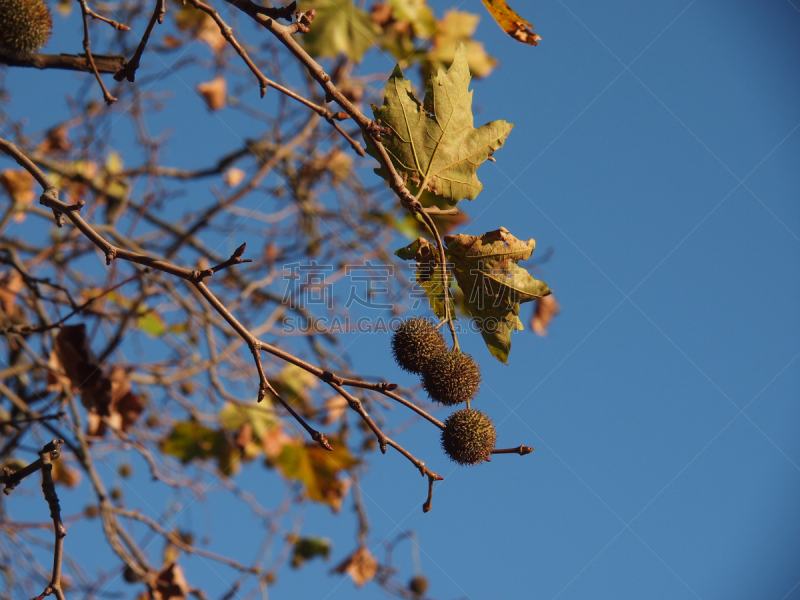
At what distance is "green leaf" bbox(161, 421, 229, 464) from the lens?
17.0 ft

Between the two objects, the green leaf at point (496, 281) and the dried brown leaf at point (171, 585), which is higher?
the green leaf at point (496, 281)

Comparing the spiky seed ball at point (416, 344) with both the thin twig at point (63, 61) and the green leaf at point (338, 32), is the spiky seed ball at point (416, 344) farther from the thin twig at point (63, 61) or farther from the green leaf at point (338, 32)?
the green leaf at point (338, 32)

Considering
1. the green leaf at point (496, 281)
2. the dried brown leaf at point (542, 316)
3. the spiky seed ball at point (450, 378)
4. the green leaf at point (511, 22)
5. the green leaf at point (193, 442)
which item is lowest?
the green leaf at point (193, 442)

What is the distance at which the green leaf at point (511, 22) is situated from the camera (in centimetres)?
237

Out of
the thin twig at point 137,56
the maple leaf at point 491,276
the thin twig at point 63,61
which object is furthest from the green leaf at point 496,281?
the thin twig at point 63,61

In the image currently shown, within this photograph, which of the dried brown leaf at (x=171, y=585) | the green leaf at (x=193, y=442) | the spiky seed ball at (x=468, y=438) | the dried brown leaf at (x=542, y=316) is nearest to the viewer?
the spiky seed ball at (x=468, y=438)

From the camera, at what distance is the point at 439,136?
2.31m

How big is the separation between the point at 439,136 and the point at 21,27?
2.04 meters

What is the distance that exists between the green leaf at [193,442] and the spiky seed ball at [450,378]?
11.1ft

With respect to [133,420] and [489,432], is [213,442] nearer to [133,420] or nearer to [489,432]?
[133,420]

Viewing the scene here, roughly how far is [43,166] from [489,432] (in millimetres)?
4053

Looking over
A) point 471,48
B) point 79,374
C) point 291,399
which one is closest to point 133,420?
point 79,374

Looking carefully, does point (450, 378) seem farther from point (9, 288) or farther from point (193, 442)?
point (193, 442)

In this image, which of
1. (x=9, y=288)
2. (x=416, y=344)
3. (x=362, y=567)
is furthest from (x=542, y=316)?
(x=9, y=288)
